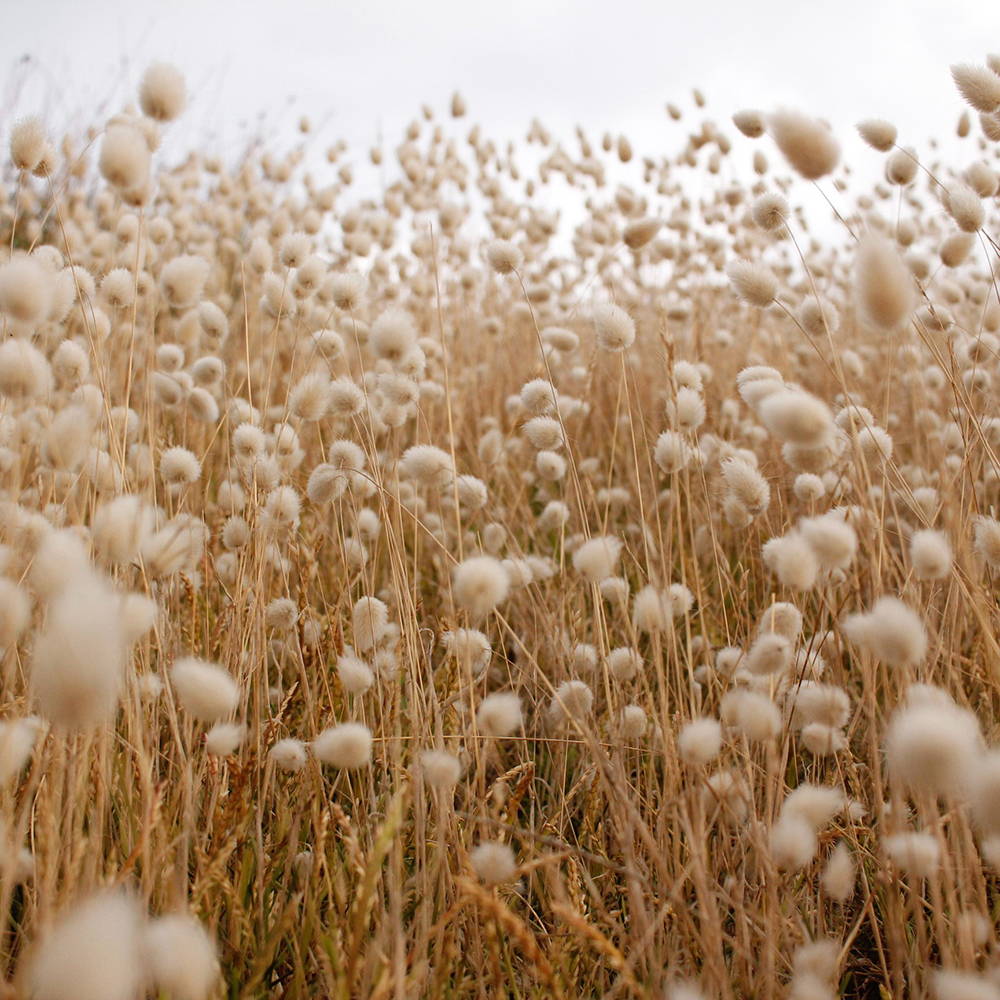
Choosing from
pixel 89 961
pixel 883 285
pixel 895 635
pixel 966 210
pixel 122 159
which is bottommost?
pixel 89 961

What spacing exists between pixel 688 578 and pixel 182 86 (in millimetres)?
1438

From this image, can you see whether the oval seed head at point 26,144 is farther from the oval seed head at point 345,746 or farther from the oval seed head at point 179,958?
the oval seed head at point 179,958

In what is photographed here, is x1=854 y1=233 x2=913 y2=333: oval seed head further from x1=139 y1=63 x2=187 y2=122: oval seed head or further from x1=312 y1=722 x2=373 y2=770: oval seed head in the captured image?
x1=139 y1=63 x2=187 y2=122: oval seed head

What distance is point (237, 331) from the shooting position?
349cm

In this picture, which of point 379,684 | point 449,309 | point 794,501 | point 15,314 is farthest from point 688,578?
point 449,309

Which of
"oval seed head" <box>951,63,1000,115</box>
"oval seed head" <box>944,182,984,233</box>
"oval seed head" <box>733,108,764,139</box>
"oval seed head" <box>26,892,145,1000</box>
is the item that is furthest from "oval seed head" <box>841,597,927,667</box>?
"oval seed head" <box>733,108,764,139</box>

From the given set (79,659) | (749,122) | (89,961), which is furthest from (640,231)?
(89,961)

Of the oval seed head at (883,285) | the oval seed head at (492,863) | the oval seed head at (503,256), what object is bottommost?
the oval seed head at (492,863)

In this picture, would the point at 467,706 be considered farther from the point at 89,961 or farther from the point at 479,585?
the point at 89,961

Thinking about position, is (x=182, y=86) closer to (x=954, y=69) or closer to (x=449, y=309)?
(x=954, y=69)

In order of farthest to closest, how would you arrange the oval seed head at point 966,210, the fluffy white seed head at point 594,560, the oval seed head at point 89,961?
1. the oval seed head at point 966,210
2. the fluffy white seed head at point 594,560
3. the oval seed head at point 89,961

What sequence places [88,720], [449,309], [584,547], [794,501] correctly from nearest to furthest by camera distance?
[88,720] < [584,547] < [794,501] < [449,309]

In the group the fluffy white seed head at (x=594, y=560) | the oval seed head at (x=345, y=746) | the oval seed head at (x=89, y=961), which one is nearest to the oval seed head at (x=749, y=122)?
the fluffy white seed head at (x=594, y=560)

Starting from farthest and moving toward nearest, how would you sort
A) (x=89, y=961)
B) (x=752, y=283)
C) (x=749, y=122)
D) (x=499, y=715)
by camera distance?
(x=749, y=122)
(x=752, y=283)
(x=499, y=715)
(x=89, y=961)
